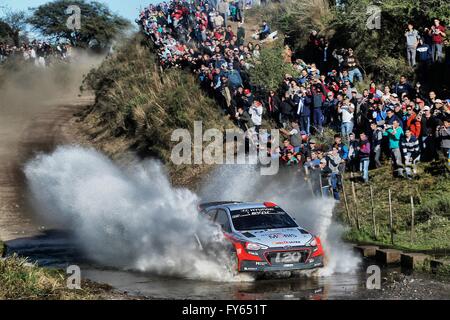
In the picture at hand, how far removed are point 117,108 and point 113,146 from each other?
3161 mm

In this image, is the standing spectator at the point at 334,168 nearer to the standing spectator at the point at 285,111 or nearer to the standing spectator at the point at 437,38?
the standing spectator at the point at 285,111

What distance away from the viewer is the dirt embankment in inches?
1117

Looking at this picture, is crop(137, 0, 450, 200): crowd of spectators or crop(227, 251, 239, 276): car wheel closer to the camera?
crop(227, 251, 239, 276): car wheel

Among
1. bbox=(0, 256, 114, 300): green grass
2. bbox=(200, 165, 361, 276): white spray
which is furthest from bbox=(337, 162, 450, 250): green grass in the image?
bbox=(0, 256, 114, 300): green grass

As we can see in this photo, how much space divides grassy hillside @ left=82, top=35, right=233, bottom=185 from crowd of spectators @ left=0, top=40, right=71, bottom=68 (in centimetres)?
1099

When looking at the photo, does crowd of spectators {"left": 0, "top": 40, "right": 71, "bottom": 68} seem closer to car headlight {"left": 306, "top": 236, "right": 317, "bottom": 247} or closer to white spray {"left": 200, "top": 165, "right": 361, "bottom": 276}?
white spray {"left": 200, "top": 165, "right": 361, "bottom": 276}

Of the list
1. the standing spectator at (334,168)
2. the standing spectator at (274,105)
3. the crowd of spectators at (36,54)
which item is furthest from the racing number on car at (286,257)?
the crowd of spectators at (36,54)

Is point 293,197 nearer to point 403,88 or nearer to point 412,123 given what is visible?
point 412,123

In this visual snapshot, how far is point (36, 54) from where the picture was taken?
57312mm

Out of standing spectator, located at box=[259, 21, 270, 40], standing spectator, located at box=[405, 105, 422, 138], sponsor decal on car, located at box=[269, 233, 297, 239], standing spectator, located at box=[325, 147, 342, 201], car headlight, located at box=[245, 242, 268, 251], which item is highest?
standing spectator, located at box=[259, 21, 270, 40]

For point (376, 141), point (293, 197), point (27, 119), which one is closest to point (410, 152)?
point (376, 141)

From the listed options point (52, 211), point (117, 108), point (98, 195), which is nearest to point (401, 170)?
point (98, 195)

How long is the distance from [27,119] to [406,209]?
31.1m

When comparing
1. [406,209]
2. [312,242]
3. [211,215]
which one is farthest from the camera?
[406,209]
